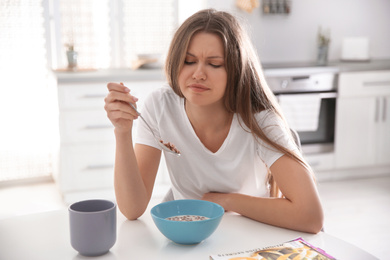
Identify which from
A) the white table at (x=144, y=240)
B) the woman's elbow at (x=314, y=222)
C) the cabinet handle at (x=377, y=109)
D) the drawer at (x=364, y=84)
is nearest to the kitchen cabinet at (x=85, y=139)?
the drawer at (x=364, y=84)

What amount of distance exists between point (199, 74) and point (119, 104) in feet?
0.82

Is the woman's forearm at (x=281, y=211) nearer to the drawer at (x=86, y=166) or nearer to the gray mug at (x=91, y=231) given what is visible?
the gray mug at (x=91, y=231)

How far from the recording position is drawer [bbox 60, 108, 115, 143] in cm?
319

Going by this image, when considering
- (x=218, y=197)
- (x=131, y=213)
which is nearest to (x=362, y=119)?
(x=218, y=197)

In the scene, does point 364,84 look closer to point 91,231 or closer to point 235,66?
point 235,66

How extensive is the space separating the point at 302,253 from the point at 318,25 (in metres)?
3.48

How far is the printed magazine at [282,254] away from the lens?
0.98 metres

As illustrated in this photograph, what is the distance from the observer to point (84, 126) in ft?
10.6

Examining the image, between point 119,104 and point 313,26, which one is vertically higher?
point 313,26

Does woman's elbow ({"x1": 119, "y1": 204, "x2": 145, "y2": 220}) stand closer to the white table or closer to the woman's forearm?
the white table

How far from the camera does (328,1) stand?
4.21 meters

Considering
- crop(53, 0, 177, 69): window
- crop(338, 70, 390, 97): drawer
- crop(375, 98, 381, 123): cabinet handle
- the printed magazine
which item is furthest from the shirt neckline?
crop(375, 98, 381, 123): cabinet handle

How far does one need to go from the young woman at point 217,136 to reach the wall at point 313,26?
2.55 meters

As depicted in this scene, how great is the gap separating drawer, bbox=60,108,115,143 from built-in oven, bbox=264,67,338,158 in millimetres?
1139
